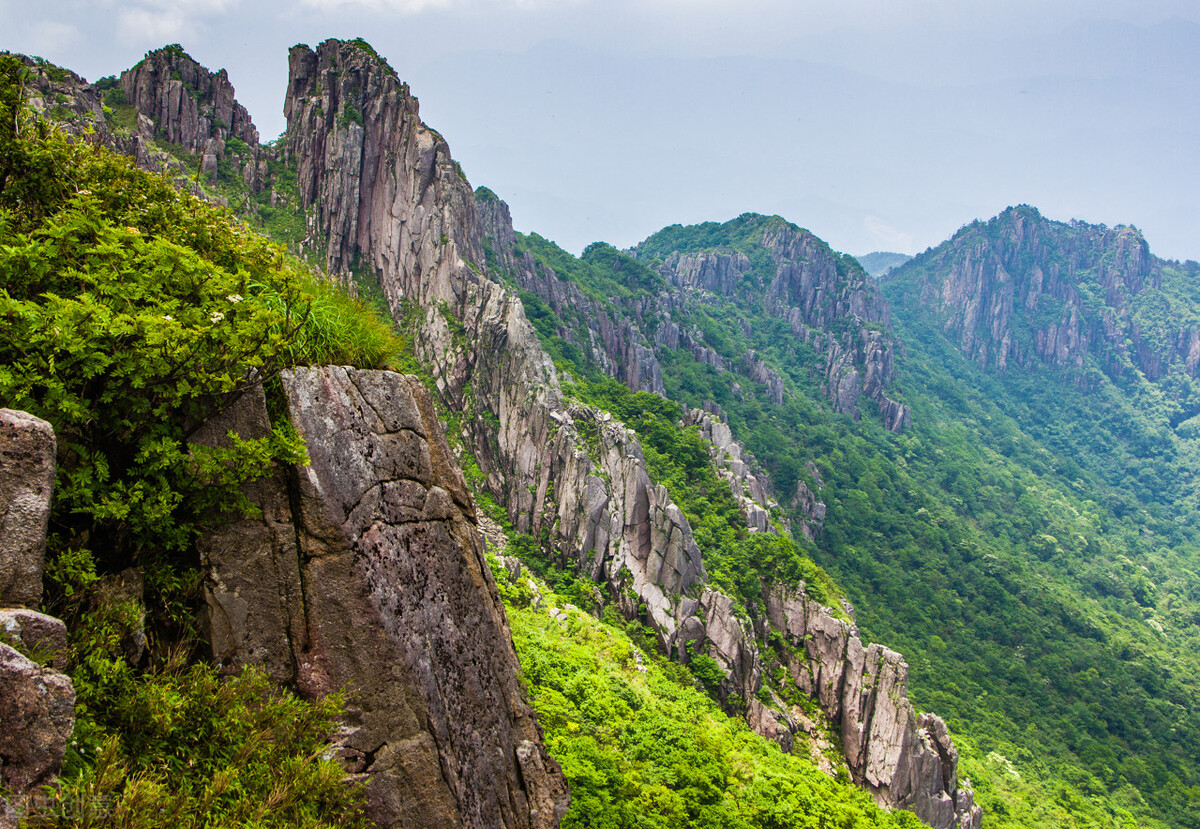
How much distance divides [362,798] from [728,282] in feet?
403

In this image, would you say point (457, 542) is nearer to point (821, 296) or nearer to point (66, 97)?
point (66, 97)

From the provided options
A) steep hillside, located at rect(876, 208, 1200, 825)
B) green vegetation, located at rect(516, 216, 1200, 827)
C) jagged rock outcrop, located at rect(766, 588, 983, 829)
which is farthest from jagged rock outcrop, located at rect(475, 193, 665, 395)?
steep hillside, located at rect(876, 208, 1200, 825)

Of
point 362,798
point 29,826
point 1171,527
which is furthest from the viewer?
point 1171,527

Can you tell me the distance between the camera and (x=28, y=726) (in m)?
3.34

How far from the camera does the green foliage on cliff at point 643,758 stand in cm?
1108

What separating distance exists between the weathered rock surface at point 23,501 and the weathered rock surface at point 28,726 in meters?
0.68

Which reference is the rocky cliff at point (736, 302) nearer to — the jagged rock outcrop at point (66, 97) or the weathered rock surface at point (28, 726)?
the jagged rock outcrop at point (66, 97)

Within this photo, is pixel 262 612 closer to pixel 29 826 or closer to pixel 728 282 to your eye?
pixel 29 826

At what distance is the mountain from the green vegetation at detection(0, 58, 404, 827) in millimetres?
291

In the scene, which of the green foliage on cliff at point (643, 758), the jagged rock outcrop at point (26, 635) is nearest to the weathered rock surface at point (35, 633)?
the jagged rock outcrop at point (26, 635)

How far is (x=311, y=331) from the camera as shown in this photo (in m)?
6.67

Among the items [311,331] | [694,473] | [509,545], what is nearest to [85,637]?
[311,331]

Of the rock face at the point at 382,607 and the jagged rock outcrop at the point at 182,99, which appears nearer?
the rock face at the point at 382,607

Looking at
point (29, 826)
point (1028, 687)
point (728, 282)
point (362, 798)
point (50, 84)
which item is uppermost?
point (728, 282)
